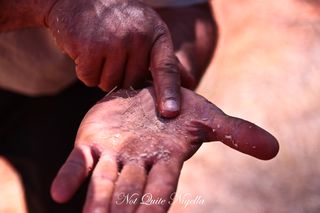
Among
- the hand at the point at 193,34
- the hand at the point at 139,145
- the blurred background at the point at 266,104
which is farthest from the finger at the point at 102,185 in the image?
the hand at the point at 193,34

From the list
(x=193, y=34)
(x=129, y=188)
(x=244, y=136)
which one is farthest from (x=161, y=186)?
(x=193, y=34)

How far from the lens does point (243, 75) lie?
1.27 m

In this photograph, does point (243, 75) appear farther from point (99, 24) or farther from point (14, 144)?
point (14, 144)

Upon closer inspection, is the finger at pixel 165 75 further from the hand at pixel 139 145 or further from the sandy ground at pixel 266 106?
the sandy ground at pixel 266 106

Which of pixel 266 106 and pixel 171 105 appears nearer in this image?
pixel 171 105

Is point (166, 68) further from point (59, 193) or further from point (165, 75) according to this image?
point (59, 193)

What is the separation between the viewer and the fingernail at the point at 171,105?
90 centimetres

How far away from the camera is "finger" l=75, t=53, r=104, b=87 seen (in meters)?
0.96

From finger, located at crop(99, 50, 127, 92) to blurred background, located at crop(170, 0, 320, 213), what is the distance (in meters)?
0.26

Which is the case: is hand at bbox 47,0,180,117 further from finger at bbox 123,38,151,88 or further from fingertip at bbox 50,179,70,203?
fingertip at bbox 50,179,70,203

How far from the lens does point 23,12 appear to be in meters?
1.04

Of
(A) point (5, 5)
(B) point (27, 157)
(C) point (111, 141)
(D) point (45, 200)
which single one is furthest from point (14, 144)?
(C) point (111, 141)

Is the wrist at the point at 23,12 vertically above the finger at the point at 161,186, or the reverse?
the wrist at the point at 23,12

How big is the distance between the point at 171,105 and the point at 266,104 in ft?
1.21
